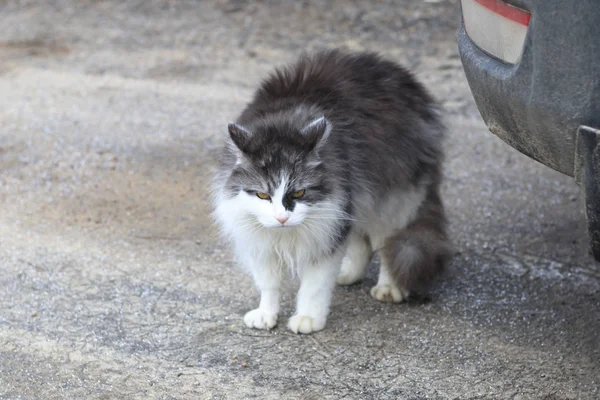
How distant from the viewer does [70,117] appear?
21.2ft

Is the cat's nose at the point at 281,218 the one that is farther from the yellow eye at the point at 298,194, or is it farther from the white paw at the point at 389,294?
the white paw at the point at 389,294

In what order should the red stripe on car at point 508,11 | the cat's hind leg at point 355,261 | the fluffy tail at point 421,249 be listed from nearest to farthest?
1. the red stripe on car at point 508,11
2. the fluffy tail at point 421,249
3. the cat's hind leg at point 355,261

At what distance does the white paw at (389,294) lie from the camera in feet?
13.4

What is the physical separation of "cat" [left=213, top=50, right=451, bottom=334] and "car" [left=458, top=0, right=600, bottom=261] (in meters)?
0.89

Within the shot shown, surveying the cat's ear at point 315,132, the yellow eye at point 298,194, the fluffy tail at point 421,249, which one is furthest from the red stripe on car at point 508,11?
the fluffy tail at point 421,249

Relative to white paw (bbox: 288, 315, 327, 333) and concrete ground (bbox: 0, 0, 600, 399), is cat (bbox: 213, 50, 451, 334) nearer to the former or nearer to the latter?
white paw (bbox: 288, 315, 327, 333)

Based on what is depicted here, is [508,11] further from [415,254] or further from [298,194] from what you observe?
[415,254]

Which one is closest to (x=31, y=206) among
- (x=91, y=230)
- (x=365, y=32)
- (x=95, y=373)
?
(x=91, y=230)

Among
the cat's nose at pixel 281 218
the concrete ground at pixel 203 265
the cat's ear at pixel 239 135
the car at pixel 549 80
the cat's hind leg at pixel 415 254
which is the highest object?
the car at pixel 549 80

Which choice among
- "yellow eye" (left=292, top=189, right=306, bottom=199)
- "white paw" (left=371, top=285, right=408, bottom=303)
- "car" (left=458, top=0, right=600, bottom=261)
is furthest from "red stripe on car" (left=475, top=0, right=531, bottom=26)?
"white paw" (left=371, top=285, right=408, bottom=303)

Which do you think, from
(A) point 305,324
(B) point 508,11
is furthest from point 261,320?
(B) point 508,11

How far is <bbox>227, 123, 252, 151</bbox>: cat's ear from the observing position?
11.5 ft

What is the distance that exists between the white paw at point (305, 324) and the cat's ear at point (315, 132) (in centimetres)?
83

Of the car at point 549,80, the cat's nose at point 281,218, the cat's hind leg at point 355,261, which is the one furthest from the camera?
the cat's hind leg at point 355,261
